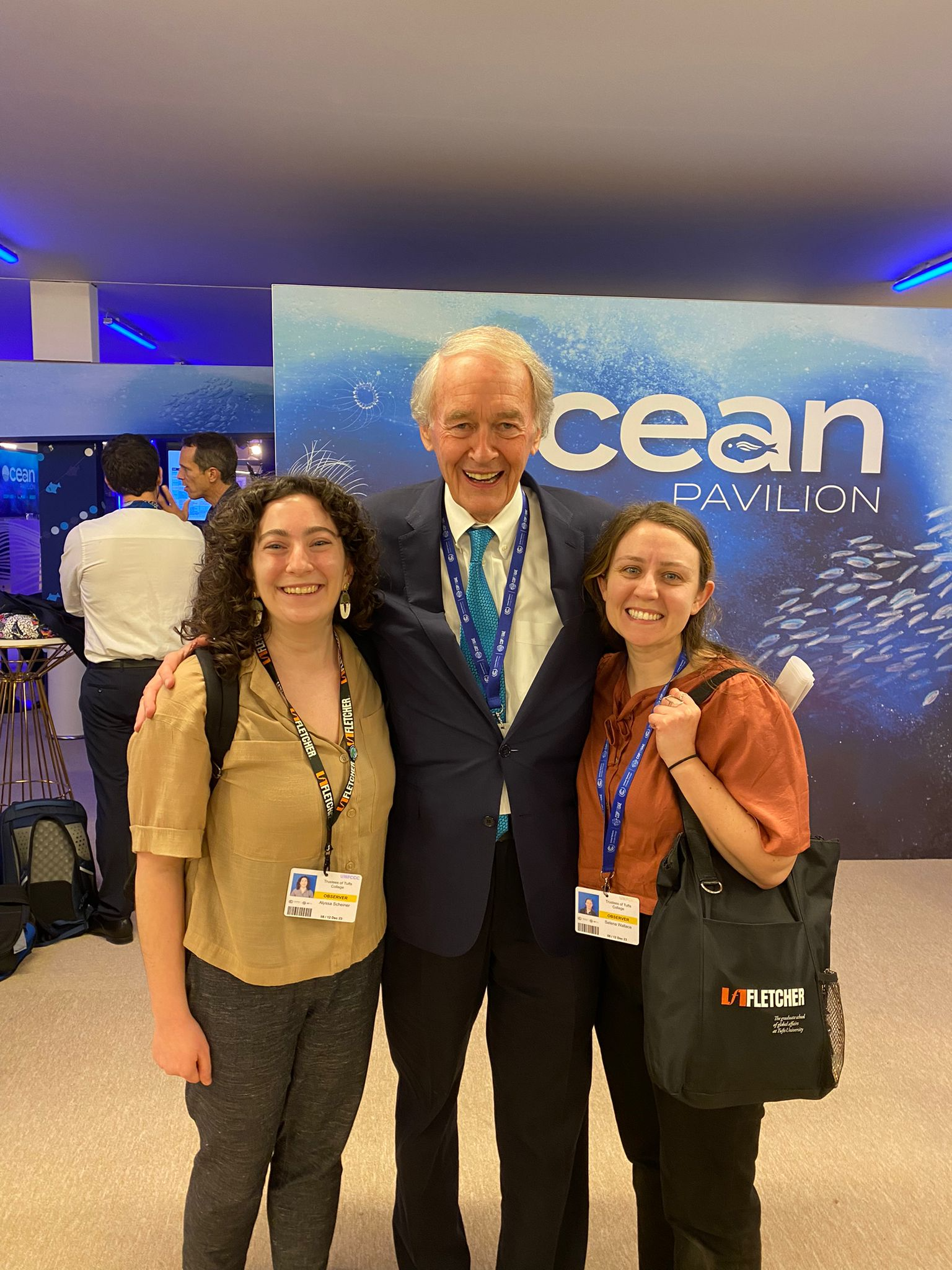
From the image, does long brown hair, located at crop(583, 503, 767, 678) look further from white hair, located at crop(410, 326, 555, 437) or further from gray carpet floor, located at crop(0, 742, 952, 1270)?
gray carpet floor, located at crop(0, 742, 952, 1270)

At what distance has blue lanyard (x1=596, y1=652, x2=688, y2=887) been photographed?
4.71ft

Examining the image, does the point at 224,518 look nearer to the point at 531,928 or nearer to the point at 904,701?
the point at 531,928

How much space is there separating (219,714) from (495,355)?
878 mm

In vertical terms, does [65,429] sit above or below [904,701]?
above

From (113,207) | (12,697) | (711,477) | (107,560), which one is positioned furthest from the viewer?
(113,207)

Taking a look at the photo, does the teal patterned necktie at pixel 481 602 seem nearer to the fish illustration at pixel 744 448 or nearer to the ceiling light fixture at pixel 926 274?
the fish illustration at pixel 744 448

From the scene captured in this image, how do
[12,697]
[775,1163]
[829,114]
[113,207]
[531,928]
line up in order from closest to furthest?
[531,928] < [775,1163] < [12,697] < [829,114] < [113,207]

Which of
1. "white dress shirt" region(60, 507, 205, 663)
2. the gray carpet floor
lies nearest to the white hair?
the gray carpet floor

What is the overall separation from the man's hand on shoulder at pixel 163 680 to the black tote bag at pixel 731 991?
2.95ft

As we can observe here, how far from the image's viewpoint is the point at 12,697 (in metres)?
3.80

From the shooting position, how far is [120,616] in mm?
3498

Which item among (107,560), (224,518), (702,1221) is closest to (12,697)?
(107,560)

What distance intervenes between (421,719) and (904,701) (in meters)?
3.95

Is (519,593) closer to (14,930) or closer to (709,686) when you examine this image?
(709,686)
